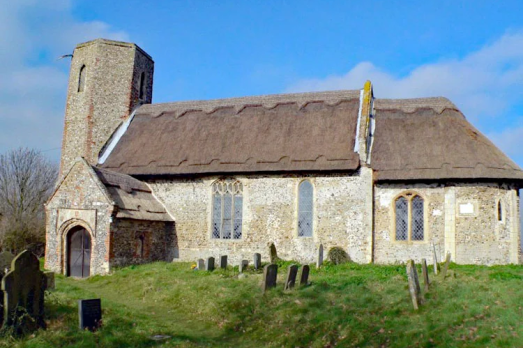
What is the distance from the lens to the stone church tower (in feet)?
81.5

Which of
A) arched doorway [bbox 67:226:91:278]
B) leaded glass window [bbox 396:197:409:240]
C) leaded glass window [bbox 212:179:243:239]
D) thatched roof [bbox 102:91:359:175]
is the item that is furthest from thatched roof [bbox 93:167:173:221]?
leaded glass window [bbox 396:197:409:240]

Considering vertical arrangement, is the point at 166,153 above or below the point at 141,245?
above

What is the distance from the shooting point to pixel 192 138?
2309 cm

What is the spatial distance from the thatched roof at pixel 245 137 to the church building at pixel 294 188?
67 mm

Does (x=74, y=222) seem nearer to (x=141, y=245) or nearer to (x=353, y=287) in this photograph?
(x=141, y=245)

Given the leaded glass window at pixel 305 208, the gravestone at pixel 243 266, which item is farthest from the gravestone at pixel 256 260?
the leaded glass window at pixel 305 208

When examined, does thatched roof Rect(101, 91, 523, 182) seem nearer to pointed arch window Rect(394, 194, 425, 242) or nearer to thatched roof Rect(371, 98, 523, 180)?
thatched roof Rect(371, 98, 523, 180)

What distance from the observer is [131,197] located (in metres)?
19.9

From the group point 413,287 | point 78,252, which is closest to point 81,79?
point 78,252

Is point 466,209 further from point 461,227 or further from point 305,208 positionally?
point 305,208

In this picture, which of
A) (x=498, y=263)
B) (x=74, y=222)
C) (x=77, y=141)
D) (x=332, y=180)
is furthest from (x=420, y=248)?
(x=77, y=141)

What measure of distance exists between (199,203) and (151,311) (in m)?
8.62

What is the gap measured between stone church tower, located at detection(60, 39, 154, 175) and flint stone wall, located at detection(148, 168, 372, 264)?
5201 millimetres

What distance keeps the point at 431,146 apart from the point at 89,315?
14853mm
